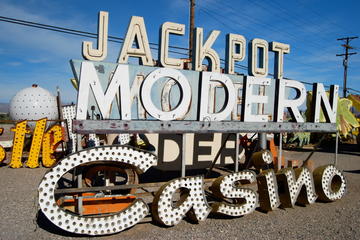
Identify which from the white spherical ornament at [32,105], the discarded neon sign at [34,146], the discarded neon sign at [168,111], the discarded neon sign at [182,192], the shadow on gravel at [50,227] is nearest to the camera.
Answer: the discarded neon sign at [182,192]

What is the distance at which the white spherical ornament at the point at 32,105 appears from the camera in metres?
16.9

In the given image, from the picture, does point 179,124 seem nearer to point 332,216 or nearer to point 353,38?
point 332,216

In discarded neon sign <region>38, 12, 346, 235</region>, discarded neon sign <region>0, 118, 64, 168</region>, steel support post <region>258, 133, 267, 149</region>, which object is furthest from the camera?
discarded neon sign <region>0, 118, 64, 168</region>

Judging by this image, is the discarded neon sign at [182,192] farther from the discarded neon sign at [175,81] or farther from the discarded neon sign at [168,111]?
the discarded neon sign at [175,81]

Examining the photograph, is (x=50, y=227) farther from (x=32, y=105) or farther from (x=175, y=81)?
(x=32, y=105)

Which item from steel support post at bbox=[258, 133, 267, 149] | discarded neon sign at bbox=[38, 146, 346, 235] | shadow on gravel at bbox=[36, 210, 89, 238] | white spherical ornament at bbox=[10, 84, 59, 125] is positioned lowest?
shadow on gravel at bbox=[36, 210, 89, 238]

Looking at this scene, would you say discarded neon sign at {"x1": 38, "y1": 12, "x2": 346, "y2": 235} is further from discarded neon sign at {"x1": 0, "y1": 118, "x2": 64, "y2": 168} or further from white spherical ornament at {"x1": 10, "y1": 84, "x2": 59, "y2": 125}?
white spherical ornament at {"x1": 10, "y1": 84, "x2": 59, "y2": 125}

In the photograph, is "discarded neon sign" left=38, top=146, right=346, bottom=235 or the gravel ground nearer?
"discarded neon sign" left=38, top=146, right=346, bottom=235

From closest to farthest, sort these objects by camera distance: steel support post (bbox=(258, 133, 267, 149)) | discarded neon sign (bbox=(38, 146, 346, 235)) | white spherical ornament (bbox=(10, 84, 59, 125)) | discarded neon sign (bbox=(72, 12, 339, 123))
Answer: discarded neon sign (bbox=(38, 146, 346, 235)), discarded neon sign (bbox=(72, 12, 339, 123)), steel support post (bbox=(258, 133, 267, 149)), white spherical ornament (bbox=(10, 84, 59, 125))

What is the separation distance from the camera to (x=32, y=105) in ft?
55.4

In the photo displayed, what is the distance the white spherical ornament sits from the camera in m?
16.9

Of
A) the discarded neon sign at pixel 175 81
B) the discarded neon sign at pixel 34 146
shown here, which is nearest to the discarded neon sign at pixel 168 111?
the discarded neon sign at pixel 175 81

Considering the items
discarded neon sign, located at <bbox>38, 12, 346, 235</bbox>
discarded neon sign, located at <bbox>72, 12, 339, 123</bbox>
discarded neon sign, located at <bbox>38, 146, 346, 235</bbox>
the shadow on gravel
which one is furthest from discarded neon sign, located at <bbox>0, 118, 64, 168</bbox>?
discarded neon sign, located at <bbox>38, 146, 346, 235</bbox>

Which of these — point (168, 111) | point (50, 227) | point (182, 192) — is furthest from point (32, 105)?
point (182, 192)
